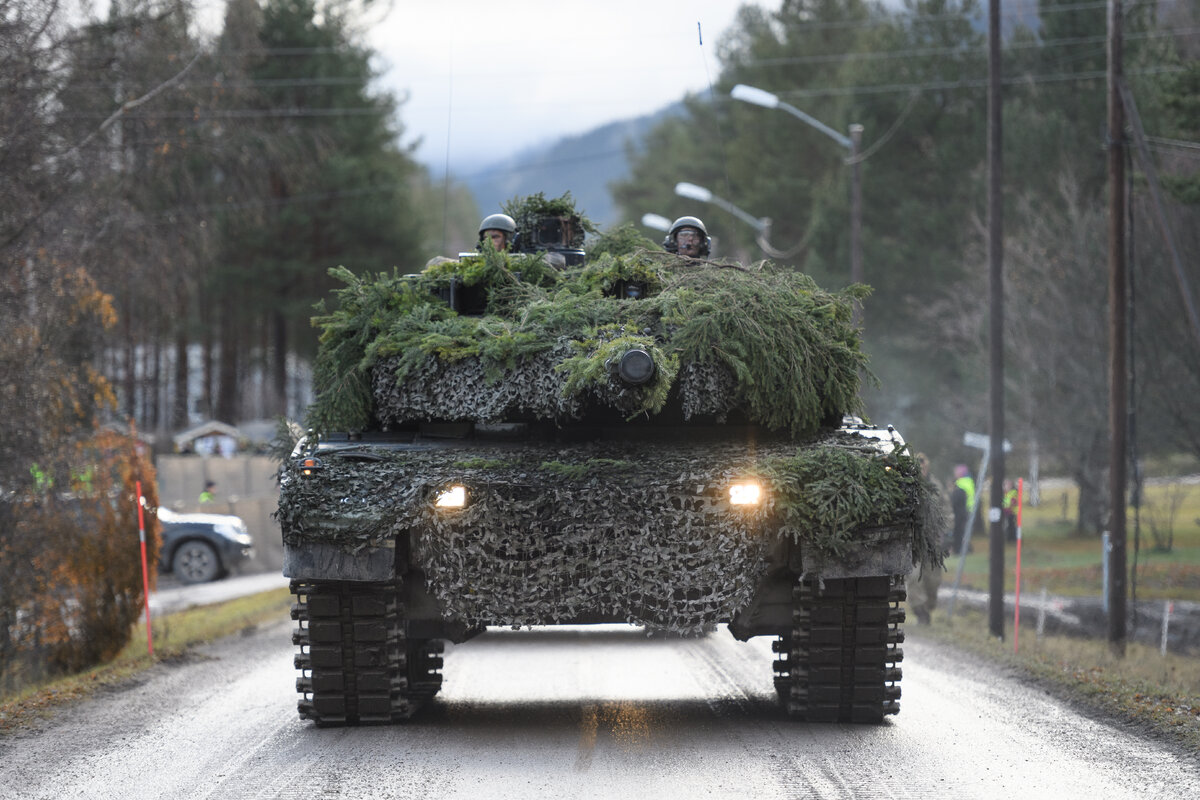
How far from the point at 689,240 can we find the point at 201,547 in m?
15.0

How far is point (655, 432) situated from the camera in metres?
9.59

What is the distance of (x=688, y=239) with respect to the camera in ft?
40.2

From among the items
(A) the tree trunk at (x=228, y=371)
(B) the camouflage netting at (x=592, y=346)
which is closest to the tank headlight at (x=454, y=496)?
(B) the camouflage netting at (x=592, y=346)

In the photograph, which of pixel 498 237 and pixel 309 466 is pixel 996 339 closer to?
pixel 498 237

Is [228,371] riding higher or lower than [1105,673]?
higher

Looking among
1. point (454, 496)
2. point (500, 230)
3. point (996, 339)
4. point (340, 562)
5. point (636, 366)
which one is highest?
point (500, 230)

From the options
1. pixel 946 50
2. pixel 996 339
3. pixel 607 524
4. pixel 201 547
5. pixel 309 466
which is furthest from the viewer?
pixel 946 50

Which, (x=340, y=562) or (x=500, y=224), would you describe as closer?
(x=340, y=562)

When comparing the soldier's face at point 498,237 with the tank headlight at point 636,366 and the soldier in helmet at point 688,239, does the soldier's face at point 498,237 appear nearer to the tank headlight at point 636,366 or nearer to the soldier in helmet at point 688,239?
the soldier in helmet at point 688,239

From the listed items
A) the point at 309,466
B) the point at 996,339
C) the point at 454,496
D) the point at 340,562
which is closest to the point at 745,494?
the point at 454,496

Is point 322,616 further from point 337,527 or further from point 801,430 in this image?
point 801,430

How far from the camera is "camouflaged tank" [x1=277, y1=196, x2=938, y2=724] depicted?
852cm

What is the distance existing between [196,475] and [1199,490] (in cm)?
4026

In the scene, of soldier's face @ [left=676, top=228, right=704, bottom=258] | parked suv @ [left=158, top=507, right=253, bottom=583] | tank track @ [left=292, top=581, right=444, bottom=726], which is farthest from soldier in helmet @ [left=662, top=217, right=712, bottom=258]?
parked suv @ [left=158, top=507, right=253, bottom=583]
